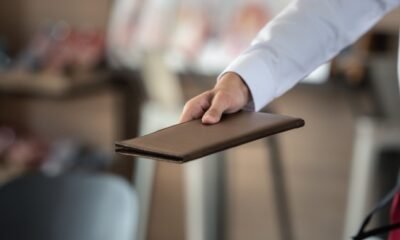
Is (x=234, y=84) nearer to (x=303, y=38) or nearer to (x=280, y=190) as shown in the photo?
(x=303, y=38)

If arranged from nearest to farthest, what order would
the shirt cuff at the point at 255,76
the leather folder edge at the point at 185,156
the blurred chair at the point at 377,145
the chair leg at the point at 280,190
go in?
the leather folder edge at the point at 185,156 < the shirt cuff at the point at 255,76 < the blurred chair at the point at 377,145 < the chair leg at the point at 280,190

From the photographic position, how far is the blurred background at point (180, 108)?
243 cm

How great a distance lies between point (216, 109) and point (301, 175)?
6.61 ft

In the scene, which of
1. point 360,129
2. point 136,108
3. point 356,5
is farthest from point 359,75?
point 356,5

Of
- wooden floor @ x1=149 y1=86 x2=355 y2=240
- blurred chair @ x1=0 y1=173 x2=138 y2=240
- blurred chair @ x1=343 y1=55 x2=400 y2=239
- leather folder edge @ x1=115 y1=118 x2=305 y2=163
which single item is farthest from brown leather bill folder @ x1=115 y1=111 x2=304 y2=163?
wooden floor @ x1=149 y1=86 x2=355 y2=240

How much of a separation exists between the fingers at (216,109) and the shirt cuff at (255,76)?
0.06 metres

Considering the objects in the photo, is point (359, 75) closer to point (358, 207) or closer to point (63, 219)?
point (358, 207)

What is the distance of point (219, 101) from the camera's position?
78 centimetres

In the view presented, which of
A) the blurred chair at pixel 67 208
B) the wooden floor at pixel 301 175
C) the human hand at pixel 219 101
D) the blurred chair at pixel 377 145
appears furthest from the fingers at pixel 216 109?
the wooden floor at pixel 301 175

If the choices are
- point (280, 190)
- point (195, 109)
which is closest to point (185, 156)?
point (195, 109)

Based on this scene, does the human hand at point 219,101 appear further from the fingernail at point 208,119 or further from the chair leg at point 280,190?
the chair leg at point 280,190

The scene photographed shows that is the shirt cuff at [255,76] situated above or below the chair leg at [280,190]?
below

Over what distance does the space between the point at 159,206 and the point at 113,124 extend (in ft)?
1.27

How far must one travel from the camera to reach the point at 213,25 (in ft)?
8.62
